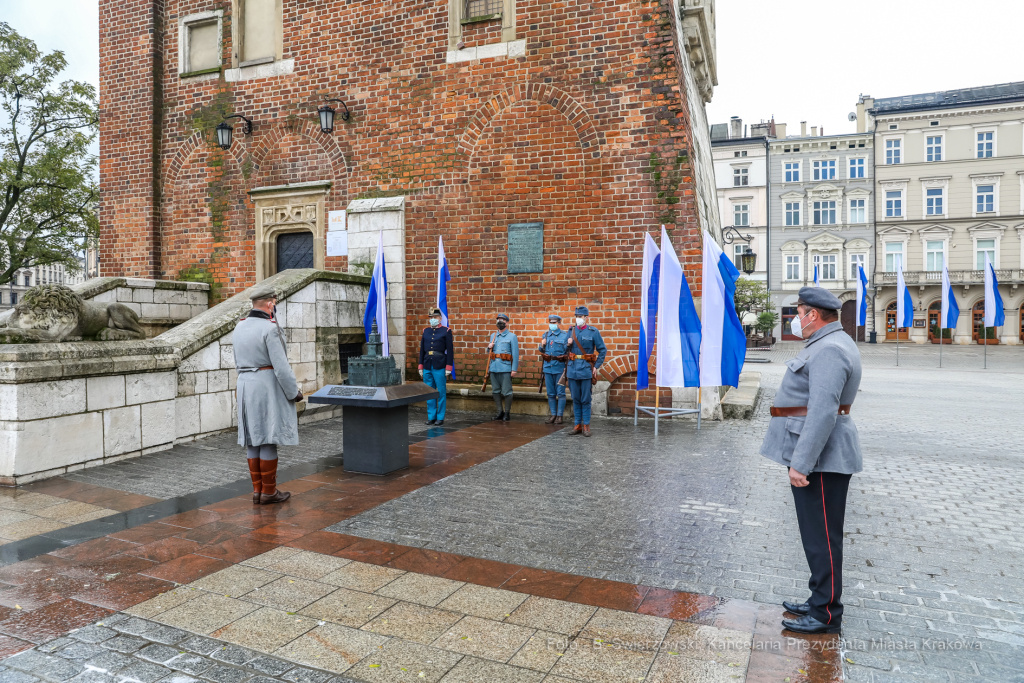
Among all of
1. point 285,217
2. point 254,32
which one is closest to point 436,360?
point 285,217

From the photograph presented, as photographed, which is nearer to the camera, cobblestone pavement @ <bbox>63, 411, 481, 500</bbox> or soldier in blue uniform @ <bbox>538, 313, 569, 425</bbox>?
cobblestone pavement @ <bbox>63, 411, 481, 500</bbox>

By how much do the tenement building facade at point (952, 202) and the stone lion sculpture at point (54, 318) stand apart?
46618 millimetres

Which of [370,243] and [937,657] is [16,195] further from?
[937,657]

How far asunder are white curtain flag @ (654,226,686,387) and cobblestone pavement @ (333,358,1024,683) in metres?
0.84

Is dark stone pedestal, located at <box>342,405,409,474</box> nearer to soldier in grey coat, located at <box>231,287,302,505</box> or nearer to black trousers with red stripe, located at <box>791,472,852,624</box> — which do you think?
soldier in grey coat, located at <box>231,287,302,505</box>

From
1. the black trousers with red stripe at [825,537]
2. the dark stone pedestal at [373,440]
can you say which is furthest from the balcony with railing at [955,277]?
the black trousers with red stripe at [825,537]

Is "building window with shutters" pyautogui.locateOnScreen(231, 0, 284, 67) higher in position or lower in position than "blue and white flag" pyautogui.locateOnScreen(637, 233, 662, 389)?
higher

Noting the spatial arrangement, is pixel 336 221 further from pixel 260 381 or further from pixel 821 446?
pixel 821 446

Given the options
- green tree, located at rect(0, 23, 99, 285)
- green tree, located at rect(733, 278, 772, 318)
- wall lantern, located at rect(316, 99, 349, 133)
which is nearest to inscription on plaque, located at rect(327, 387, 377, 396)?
wall lantern, located at rect(316, 99, 349, 133)

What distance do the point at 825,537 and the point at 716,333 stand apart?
570 cm

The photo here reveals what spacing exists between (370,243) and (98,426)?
230 inches

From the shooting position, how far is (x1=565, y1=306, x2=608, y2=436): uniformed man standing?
9.02m

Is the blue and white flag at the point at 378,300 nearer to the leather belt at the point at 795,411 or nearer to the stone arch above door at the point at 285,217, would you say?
the stone arch above door at the point at 285,217

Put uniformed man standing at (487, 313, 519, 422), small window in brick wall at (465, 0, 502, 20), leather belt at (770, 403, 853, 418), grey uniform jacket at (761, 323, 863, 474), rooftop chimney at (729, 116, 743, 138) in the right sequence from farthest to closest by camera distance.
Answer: rooftop chimney at (729, 116, 743, 138), small window in brick wall at (465, 0, 502, 20), uniformed man standing at (487, 313, 519, 422), leather belt at (770, 403, 853, 418), grey uniform jacket at (761, 323, 863, 474)
